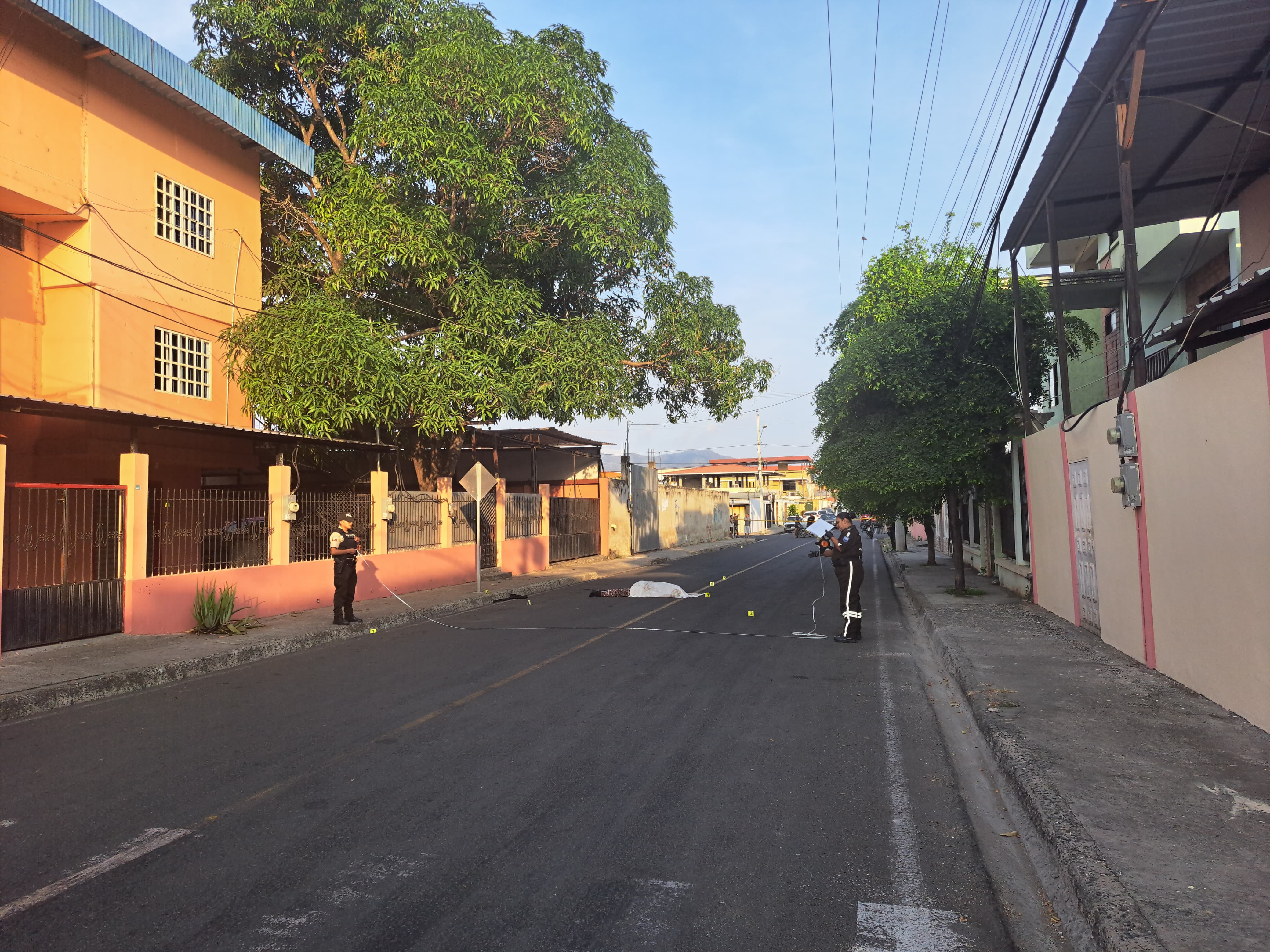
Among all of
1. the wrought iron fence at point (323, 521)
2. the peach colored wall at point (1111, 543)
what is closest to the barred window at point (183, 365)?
the wrought iron fence at point (323, 521)

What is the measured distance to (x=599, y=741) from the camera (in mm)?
6184

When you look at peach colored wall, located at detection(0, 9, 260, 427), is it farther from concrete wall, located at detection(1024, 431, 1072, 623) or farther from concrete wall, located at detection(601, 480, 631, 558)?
concrete wall, located at detection(601, 480, 631, 558)

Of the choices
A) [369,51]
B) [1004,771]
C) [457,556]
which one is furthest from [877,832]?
[369,51]

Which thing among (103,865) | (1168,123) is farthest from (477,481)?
(103,865)

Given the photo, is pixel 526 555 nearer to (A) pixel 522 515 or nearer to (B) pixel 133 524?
(A) pixel 522 515

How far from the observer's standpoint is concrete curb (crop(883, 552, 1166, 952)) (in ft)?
10.5

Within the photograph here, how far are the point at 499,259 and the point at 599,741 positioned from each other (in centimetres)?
1719

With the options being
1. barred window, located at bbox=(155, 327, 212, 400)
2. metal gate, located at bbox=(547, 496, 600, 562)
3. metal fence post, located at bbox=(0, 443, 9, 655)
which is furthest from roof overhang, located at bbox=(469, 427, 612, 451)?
metal fence post, located at bbox=(0, 443, 9, 655)

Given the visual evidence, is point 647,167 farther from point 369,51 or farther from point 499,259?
point 369,51

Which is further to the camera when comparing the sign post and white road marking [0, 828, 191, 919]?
the sign post

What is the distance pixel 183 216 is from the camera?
52.3 ft

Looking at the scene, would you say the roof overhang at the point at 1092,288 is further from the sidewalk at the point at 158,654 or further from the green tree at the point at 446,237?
the sidewalk at the point at 158,654

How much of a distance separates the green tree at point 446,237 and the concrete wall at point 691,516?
20073 mm

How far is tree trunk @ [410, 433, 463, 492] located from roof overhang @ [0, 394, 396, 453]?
586 cm
